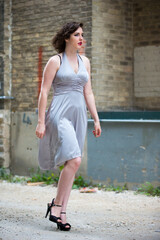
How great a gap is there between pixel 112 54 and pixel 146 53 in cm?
71

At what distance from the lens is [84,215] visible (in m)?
6.11

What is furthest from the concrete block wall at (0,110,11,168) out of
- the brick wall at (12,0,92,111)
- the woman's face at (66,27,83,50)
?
the woman's face at (66,27,83,50)

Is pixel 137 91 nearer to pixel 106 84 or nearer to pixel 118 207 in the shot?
pixel 106 84

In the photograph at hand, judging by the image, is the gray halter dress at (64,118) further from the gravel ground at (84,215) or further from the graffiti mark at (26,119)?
the graffiti mark at (26,119)

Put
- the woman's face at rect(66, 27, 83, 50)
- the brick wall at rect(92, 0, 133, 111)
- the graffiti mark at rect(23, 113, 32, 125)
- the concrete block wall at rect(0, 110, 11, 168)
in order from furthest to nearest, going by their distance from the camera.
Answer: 1. the concrete block wall at rect(0, 110, 11, 168)
2. the graffiti mark at rect(23, 113, 32, 125)
3. the brick wall at rect(92, 0, 133, 111)
4. the woman's face at rect(66, 27, 83, 50)

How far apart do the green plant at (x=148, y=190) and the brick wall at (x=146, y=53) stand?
1792mm

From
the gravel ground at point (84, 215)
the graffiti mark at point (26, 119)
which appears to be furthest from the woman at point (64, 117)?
the graffiti mark at point (26, 119)

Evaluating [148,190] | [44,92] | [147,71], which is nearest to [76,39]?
[44,92]

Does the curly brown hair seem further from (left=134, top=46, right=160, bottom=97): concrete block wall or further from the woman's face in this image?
(left=134, top=46, right=160, bottom=97): concrete block wall

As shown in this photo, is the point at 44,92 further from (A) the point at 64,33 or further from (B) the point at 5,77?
(B) the point at 5,77

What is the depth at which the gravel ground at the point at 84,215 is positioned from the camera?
15.7 ft

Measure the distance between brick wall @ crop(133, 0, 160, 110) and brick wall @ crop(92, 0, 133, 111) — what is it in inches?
4.7

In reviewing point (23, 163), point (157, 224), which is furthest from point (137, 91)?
point (157, 224)

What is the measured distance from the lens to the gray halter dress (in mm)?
4797
